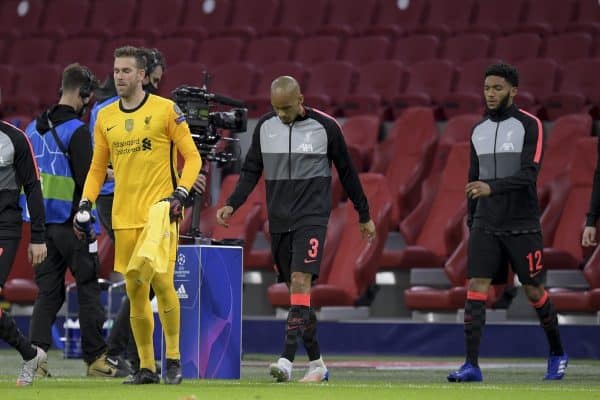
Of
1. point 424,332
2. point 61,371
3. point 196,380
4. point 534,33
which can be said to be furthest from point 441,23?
point 196,380

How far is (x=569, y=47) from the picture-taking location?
15.4 meters

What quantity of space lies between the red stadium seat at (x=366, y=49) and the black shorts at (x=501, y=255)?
7941mm

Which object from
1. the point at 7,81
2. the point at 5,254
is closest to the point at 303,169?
the point at 5,254

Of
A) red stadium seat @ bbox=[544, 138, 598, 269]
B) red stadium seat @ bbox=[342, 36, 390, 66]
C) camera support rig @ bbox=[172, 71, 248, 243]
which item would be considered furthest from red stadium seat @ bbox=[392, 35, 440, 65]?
camera support rig @ bbox=[172, 71, 248, 243]

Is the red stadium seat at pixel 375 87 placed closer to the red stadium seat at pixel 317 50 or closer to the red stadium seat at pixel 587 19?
the red stadium seat at pixel 317 50


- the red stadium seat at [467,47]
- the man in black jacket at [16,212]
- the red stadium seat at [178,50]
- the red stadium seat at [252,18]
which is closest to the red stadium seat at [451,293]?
the red stadium seat at [467,47]

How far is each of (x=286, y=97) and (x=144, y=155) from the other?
3.32 ft

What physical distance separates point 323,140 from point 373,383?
1.47 meters

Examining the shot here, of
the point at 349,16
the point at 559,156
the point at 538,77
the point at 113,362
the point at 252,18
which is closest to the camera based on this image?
the point at 113,362

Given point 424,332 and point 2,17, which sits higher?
point 2,17

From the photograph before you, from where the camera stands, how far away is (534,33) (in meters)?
15.9

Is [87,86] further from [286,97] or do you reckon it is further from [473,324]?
[473,324]

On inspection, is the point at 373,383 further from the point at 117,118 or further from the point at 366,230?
the point at 117,118

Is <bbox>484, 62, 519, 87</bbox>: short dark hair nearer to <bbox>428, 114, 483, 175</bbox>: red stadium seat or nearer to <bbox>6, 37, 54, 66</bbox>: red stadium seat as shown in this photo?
<bbox>428, 114, 483, 175</bbox>: red stadium seat
